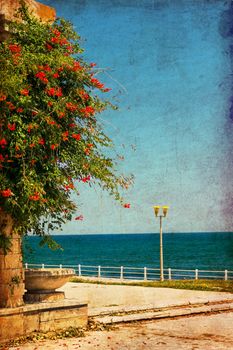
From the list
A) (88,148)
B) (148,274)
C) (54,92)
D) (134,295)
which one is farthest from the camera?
(148,274)

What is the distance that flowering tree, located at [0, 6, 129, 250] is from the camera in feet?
39.4

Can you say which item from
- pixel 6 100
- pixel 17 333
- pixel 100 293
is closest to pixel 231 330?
pixel 17 333

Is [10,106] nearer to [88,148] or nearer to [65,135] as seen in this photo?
[65,135]

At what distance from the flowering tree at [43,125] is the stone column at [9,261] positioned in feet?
0.51

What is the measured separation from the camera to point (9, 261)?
40.7ft

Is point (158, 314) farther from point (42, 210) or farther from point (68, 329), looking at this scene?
point (42, 210)

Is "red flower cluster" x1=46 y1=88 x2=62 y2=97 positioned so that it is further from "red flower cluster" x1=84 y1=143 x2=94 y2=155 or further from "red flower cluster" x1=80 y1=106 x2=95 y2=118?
"red flower cluster" x1=84 y1=143 x2=94 y2=155

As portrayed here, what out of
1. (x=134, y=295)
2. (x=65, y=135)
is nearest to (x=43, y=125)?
(x=65, y=135)

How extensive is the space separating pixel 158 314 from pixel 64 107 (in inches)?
245

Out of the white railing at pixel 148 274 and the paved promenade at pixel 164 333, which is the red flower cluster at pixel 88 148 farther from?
the white railing at pixel 148 274

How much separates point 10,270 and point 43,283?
1.32 metres

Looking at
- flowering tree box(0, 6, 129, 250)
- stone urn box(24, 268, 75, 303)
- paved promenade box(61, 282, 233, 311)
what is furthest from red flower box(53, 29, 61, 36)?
paved promenade box(61, 282, 233, 311)

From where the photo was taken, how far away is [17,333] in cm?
1228

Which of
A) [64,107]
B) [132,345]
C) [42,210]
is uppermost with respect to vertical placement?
[64,107]
